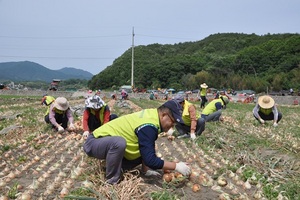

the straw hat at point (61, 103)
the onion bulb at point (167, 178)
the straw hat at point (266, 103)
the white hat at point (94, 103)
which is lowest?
the onion bulb at point (167, 178)

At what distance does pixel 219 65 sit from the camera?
6425 centimetres

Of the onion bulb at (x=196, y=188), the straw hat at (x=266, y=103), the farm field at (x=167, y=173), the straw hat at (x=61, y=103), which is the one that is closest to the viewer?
the farm field at (x=167, y=173)

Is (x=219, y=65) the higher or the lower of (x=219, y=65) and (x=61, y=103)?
the higher

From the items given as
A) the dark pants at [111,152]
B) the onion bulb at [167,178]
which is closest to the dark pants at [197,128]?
the onion bulb at [167,178]

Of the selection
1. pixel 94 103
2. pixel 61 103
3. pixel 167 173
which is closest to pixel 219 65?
pixel 61 103

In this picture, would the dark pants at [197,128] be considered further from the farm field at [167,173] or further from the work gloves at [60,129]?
the work gloves at [60,129]

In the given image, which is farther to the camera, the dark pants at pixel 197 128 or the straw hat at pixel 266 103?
the straw hat at pixel 266 103

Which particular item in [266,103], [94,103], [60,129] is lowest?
Answer: [60,129]

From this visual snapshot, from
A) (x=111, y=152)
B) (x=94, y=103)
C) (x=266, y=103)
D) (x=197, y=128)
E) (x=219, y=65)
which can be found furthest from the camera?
(x=219, y=65)

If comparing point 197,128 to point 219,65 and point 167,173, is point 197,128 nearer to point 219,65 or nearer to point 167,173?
point 167,173

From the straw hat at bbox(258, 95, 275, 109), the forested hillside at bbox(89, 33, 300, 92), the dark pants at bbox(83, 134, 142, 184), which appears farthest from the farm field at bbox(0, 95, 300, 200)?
the forested hillside at bbox(89, 33, 300, 92)

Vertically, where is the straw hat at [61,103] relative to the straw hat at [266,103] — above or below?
above

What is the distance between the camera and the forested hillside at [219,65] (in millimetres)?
52662

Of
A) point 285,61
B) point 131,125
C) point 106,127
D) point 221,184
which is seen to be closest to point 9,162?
point 106,127
